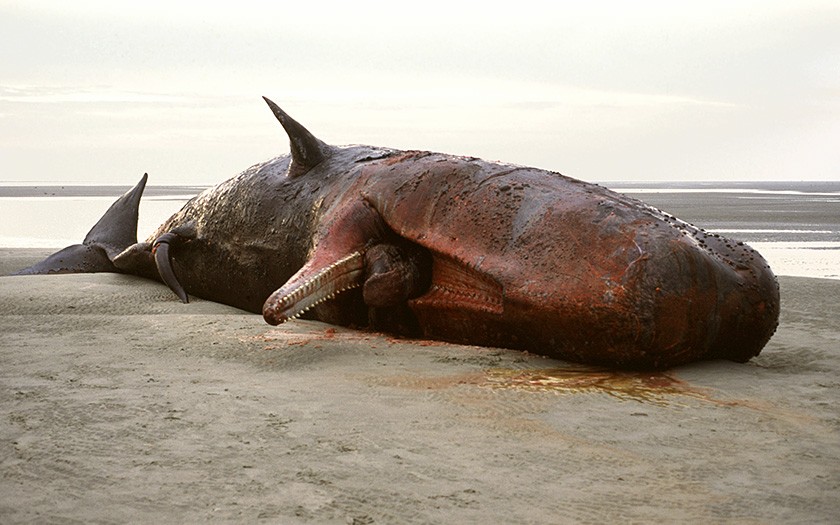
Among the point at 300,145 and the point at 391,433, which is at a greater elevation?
the point at 300,145

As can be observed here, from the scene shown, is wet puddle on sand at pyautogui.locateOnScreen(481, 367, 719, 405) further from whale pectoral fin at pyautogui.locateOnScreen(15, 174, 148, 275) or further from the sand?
whale pectoral fin at pyautogui.locateOnScreen(15, 174, 148, 275)

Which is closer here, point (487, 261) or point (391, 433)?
point (391, 433)

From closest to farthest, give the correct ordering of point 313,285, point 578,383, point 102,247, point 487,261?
point 578,383, point 487,261, point 313,285, point 102,247

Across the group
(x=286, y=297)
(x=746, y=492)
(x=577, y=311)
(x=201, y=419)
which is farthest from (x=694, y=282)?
(x=201, y=419)

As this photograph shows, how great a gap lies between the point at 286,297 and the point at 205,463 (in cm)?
222

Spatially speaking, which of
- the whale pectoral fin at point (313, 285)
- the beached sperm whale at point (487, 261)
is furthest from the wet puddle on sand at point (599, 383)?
the whale pectoral fin at point (313, 285)

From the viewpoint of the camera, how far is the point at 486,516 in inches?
109

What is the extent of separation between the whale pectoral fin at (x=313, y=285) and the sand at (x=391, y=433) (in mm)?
217

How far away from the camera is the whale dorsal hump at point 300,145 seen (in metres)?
6.82

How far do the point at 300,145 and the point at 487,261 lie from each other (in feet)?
7.34

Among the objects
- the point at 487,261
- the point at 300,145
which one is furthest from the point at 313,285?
the point at 300,145

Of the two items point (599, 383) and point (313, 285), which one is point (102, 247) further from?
point (599, 383)

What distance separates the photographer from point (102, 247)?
9.26 m

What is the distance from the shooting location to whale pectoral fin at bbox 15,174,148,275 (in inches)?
360
